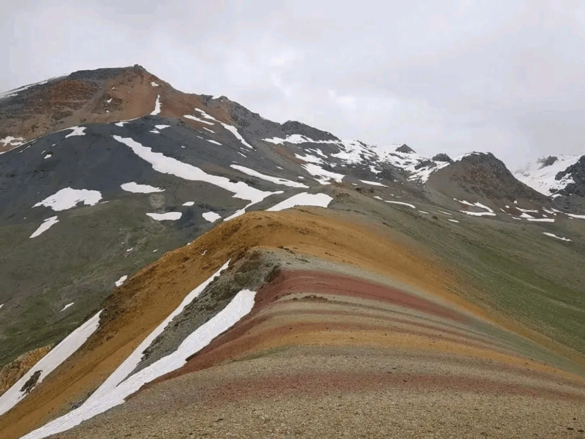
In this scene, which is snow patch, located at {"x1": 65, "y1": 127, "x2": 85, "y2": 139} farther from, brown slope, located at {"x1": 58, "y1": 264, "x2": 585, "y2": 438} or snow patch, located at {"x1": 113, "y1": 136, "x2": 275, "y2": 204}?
brown slope, located at {"x1": 58, "y1": 264, "x2": 585, "y2": 438}

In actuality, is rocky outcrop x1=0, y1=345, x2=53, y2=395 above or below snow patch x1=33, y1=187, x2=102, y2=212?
below

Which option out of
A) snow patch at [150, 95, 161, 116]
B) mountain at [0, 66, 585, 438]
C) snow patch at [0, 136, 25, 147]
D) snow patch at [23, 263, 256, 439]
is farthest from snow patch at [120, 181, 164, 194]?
snow patch at [0, 136, 25, 147]

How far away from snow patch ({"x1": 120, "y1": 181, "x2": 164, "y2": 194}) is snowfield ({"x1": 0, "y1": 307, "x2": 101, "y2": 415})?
74930mm

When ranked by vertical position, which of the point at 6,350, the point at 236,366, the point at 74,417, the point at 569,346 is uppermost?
the point at 236,366

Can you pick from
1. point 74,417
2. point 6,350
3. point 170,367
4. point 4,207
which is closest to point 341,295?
point 170,367

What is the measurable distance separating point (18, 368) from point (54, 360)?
28.6 ft

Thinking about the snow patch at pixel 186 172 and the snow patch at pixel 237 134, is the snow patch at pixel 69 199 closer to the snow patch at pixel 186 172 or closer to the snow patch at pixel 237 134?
the snow patch at pixel 186 172

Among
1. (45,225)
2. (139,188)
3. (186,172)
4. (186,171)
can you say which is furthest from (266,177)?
(45,225)

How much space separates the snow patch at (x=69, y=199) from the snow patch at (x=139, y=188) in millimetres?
6504

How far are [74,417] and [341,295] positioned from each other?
14477 mm

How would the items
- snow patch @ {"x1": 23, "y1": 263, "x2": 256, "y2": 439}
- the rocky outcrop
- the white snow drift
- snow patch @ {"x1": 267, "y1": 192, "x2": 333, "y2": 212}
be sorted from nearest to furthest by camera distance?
1. snow patch @ {"x1": 23, "y1": 263, "x2": 256, "y2": 439}
2. the rocky outcrop
3. snow patch @ {"x1": 267, "y1": 192, "x2": 333, "y2": 212}
4. the white snow drift

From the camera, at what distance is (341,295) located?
27.0 metres

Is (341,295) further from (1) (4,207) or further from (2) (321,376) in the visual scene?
(1) (4,207)

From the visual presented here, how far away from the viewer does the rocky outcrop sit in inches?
1761
